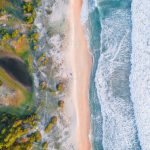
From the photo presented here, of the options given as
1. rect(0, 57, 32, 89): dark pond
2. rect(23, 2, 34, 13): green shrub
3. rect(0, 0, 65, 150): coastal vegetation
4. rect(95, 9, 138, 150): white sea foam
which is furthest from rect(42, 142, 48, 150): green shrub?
rect(23, 2, 34, 13): green shrub

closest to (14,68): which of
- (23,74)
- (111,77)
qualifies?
(23,74)

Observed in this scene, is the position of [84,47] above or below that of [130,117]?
above

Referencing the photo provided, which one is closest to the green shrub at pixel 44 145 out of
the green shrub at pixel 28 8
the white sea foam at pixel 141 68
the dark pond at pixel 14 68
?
the dark pond at pixel 14 68

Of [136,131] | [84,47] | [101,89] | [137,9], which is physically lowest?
[136,131]

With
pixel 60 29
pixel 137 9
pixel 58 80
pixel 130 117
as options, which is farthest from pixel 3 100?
pixel 137 9

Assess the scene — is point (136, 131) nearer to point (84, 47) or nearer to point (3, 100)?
point (84, 47)

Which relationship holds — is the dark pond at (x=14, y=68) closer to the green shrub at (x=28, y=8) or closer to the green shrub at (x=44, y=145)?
the green shrub at (x=28, y=8)

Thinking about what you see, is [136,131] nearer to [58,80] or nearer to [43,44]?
[58,80]
